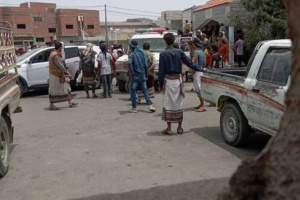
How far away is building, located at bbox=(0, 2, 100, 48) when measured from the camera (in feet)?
207

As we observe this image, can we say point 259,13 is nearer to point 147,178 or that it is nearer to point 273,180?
point 147,178

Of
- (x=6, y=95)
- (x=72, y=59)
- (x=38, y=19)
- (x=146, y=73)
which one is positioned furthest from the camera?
(x=38, y=19)

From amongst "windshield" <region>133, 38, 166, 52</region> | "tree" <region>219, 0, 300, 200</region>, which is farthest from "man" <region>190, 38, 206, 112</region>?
"tree" <region>219, 0, 300, 200</region>

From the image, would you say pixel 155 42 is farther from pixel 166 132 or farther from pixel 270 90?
pixel 270 90

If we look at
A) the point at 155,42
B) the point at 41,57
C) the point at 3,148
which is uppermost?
the point at 155,42

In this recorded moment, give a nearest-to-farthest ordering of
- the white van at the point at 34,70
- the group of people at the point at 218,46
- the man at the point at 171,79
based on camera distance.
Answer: the man at the point at 171,79 → the white van at the point at 34,70 → the group of people at the point at 218,46

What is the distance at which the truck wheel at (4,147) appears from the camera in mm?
4785

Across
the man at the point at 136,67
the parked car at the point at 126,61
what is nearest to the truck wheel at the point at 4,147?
the man at the point at 136,67

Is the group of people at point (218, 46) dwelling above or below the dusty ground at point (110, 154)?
above

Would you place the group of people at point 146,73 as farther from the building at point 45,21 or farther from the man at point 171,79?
the building at point 45,21

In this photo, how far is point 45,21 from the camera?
67.0m

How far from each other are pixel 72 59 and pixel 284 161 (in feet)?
39.6

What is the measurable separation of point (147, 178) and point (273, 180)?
292 centimetres

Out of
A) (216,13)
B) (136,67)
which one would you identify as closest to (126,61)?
(136,67)
